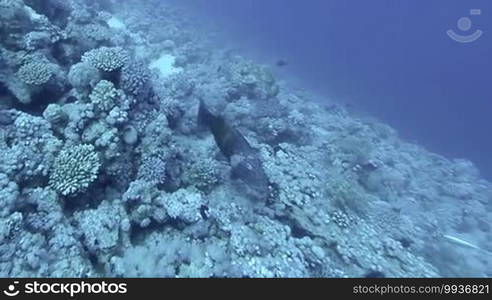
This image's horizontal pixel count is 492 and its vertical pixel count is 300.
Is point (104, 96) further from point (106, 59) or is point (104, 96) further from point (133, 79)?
point (106, 59)

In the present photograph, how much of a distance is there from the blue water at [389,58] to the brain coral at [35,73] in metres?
31.6

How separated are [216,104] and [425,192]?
9.61m

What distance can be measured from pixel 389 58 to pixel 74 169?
82571mm

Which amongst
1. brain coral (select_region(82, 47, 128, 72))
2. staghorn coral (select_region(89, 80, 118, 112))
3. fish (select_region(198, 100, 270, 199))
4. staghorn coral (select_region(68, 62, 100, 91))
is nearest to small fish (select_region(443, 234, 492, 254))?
fish (select_region(198, 100, 270, 199))

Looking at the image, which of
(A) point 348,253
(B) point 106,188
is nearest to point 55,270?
(B) point 106,188

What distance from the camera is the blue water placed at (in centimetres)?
4506

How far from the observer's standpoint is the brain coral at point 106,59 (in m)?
7.95

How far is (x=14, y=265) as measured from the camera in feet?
18.3

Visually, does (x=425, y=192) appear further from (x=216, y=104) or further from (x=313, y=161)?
(x=216, y=104)

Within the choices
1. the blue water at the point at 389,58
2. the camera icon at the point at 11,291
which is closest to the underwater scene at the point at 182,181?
the camera icon at the point at 11,291

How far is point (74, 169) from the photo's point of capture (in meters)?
6.85

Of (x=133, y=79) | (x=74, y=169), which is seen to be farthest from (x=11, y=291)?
(x=133, y=79)

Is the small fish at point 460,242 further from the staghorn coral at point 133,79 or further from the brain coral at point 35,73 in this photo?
the brain coral at point 35,73

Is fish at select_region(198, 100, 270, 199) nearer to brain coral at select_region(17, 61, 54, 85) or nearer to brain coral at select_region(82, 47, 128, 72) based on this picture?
brain coral at select_region(82, 47, 128, 72)
